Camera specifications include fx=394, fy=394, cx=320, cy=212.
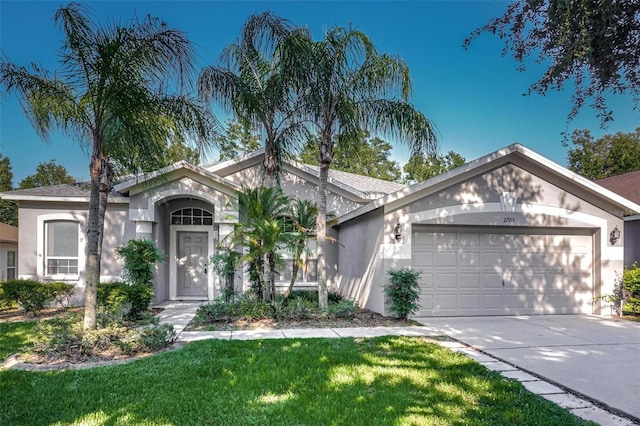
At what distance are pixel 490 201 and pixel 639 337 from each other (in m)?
4.08

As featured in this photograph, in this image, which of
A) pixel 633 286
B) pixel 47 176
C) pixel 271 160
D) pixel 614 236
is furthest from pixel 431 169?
pixel 47 176

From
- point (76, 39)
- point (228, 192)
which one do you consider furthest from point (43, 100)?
point (228, 192)

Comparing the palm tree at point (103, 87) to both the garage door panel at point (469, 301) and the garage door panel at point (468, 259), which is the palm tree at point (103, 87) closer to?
the garage door panel at point (468, 259)

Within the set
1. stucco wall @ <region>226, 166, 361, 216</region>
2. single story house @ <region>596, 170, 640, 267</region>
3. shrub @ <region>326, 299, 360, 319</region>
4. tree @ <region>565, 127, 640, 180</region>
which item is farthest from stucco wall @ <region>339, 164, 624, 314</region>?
tree @ <region>565, 127, 640, 180</region>

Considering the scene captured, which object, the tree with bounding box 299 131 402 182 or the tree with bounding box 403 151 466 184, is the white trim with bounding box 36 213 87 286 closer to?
the tree with bounding box 299 131 402 182

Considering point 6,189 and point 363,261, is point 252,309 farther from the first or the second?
point 6,189

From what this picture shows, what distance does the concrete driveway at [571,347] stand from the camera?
5.00 metres

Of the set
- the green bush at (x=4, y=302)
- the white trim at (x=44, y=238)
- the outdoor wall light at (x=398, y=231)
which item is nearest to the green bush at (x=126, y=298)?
the green bush at (x=4, y=302)

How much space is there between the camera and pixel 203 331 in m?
8.20

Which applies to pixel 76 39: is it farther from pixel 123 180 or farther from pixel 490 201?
pixel 490 201

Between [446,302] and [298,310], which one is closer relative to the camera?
[298,310]

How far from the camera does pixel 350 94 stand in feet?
32.4

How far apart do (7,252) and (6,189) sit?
42.1 feet

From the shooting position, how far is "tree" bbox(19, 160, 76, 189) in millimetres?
28953
